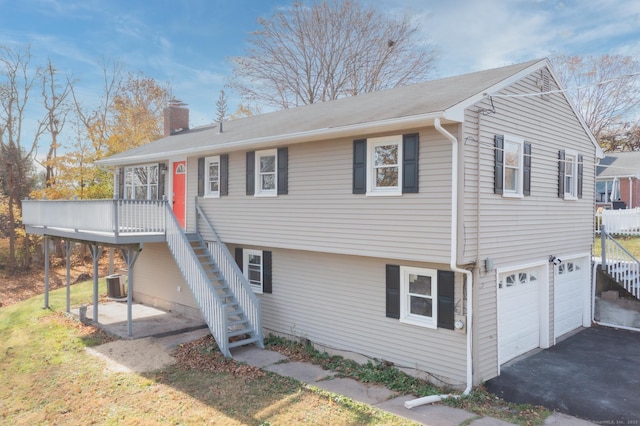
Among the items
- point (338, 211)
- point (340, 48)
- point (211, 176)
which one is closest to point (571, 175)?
point (338, 211)

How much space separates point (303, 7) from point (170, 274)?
19433 mm

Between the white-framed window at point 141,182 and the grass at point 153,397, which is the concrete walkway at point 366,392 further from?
the white-framed window at point 141,182

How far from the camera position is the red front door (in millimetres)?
13812

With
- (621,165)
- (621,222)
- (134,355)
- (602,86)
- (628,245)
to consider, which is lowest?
(134,355)

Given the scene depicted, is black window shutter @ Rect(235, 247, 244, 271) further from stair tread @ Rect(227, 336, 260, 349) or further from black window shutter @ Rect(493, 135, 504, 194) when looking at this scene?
black window shutter @ Rect(493, 135, 504, 194)

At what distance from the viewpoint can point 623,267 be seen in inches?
483

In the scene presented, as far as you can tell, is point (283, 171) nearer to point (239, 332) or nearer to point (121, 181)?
point (239, 332)

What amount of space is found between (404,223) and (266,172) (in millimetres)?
4456

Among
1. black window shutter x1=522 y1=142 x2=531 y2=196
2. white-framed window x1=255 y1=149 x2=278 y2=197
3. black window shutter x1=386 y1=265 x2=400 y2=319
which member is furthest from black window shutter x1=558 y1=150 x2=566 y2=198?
white-framed window x1=255 y1=149 x2=278 y2=197

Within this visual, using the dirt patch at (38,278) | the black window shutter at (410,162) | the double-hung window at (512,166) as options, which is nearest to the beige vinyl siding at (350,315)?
the black window shutter at (410,162)

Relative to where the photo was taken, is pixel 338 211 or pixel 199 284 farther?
pixel 199 284

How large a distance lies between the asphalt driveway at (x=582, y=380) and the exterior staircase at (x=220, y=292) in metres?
5.73

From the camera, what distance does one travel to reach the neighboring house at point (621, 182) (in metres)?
25.0

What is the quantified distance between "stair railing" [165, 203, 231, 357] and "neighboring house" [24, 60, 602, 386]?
5cm
